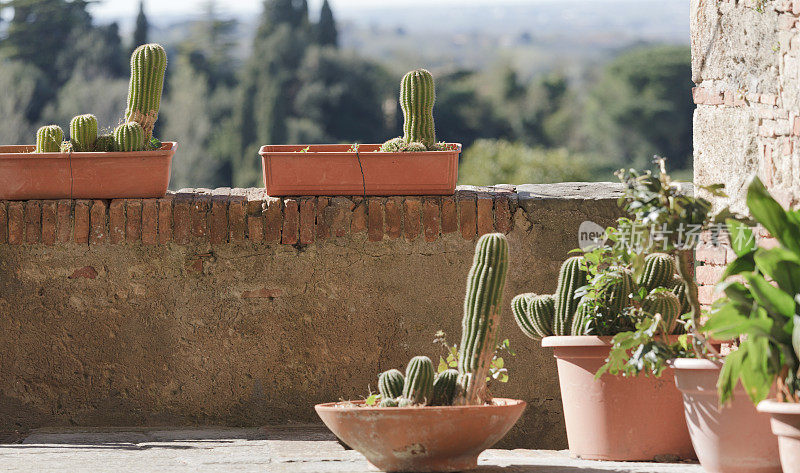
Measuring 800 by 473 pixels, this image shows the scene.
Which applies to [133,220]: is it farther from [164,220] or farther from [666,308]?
[666,308]

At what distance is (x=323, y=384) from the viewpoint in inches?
178

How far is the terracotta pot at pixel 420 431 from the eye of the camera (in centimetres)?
325

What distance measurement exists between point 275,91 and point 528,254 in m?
59.3

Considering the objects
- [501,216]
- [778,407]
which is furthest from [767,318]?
[501,216]

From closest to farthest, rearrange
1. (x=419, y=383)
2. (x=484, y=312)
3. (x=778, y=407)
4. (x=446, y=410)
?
(x=778, y=407) → (x=446, y=410) → (x=419, y=383) → (x=484, y=312)

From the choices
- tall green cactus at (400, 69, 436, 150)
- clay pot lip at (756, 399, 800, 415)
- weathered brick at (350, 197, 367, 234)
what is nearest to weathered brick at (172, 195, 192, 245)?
weathered brick at (350, 197, 367, 234)

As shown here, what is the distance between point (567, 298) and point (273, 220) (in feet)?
4.18

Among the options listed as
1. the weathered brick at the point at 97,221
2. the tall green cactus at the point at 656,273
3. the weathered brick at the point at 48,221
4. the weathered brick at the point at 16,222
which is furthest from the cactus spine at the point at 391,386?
the weathered brick at the point at 16,222

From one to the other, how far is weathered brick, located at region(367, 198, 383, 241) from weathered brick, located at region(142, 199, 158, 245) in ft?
2.82

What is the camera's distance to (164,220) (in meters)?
4.41

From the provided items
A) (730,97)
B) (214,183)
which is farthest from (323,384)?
(214,183)

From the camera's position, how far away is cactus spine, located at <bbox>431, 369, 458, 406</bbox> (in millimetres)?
3417

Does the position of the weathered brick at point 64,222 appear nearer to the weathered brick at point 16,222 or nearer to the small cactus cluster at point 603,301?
the weathered brick at point 16,222

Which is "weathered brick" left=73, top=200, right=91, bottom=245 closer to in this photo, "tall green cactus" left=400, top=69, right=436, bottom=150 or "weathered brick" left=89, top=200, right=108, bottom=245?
"weathered brick" left=89, top=200, right=108, bottom=245
